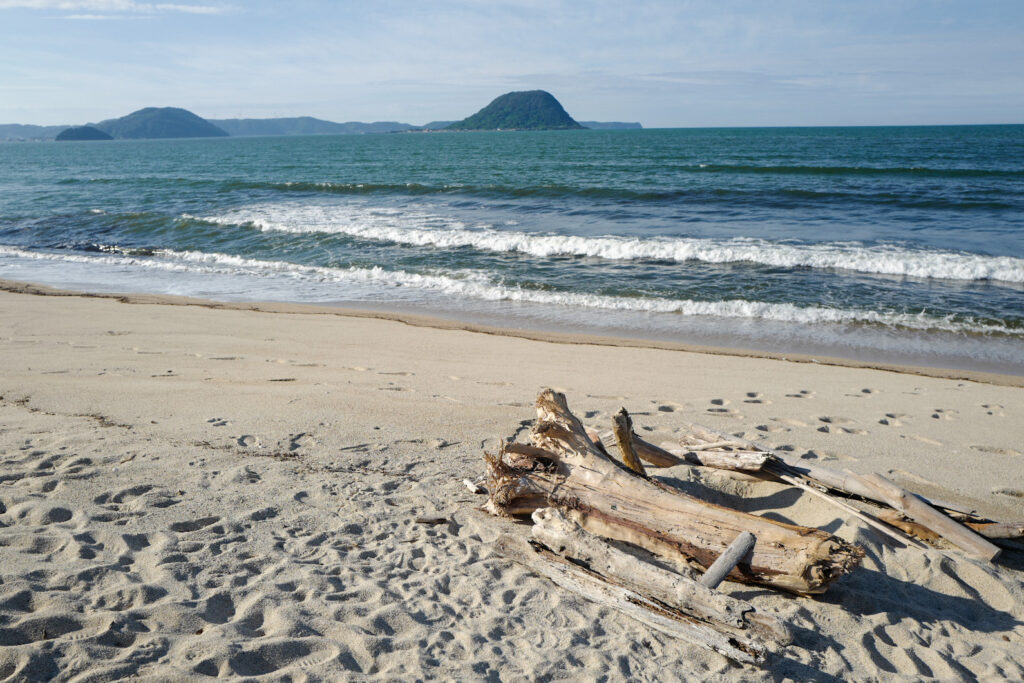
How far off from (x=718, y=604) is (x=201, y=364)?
5.93m

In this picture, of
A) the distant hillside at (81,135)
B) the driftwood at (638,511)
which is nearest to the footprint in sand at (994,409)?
the driftwood at (638,511)

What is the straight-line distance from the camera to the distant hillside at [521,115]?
177250 millimetres

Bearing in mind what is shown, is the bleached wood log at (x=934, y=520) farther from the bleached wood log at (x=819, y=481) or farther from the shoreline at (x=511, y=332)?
the shoreline at (x=511, y=332)

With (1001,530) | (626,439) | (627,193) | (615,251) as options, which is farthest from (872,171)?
(626,439)

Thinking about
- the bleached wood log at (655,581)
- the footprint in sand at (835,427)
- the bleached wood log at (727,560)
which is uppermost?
the bleached wood log at (727,560)

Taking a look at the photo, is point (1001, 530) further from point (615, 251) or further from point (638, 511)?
point (615, 251)

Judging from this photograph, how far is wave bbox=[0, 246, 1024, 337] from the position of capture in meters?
9.38

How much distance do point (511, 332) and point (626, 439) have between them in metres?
5.08

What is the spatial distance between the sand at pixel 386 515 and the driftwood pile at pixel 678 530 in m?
0.12

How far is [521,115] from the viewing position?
18212cm

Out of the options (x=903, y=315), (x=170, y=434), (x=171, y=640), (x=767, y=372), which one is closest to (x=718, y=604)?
(x=171, y=640)

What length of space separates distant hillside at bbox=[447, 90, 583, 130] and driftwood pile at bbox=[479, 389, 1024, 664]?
584ft

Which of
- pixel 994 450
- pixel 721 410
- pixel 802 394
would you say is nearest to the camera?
pixel 994 450

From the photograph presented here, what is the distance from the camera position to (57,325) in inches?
333
